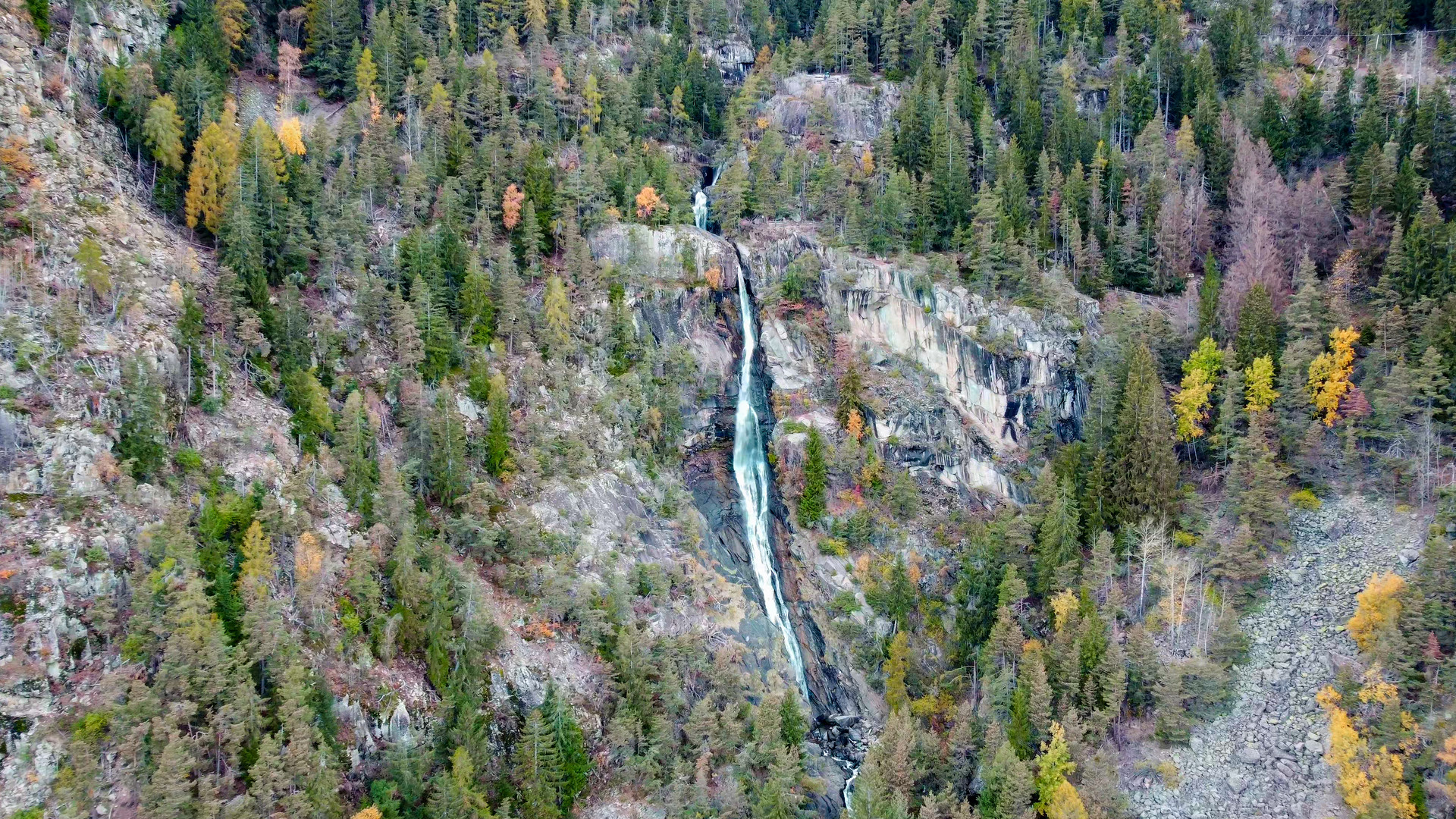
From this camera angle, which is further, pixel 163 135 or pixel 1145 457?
pixel 163 135

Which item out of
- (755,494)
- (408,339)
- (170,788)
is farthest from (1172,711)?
(408,339)

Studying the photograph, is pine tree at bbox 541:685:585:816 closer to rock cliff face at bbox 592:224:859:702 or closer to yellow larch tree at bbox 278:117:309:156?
rock cliff face at bbox 592:224:859:702

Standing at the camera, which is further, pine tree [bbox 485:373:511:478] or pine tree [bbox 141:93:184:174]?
pine tree [bbox 141:93:184:174]

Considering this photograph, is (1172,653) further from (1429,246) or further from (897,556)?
(1429,246)

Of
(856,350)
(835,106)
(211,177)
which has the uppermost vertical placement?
(835,106)

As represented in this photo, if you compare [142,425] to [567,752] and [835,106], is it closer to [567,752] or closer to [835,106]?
[567,752]

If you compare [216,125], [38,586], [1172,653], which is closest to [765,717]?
[1172,653]

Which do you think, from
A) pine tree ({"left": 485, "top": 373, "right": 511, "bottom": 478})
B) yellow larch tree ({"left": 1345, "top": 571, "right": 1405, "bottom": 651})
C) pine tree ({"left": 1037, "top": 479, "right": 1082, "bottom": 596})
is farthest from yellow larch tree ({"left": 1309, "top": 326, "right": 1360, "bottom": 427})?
pine tree ({"left": 485, "top": 373, "right": 511, "bottom": 478})

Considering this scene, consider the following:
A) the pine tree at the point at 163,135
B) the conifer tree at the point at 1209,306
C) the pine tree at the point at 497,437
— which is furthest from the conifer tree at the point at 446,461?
the conifer tree at the point at 1209,306
